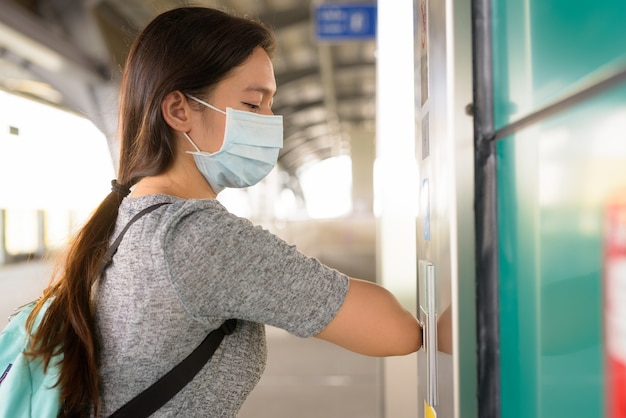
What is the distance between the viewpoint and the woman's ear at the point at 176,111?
1296 millimetres

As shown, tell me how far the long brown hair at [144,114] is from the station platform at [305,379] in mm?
2167

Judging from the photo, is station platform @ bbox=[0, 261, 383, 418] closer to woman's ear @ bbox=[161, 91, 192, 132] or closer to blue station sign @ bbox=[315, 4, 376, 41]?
woman's ear @ bbox=[161, 91, 192, 132]

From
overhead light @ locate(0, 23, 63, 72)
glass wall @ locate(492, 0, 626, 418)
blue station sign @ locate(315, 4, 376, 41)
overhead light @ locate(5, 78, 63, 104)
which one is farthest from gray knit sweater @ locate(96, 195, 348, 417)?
blue station sign @ locate(315, 4, 376, 41)

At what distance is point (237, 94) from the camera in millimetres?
1344

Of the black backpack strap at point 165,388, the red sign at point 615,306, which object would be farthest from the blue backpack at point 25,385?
the red sign at point 615,306

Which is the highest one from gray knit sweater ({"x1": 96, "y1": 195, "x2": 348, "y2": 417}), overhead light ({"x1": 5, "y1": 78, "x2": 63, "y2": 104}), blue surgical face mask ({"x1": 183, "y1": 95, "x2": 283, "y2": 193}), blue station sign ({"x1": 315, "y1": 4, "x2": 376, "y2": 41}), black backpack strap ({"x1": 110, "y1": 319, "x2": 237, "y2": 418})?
blue station sign ({"x1": 315, "y1": 4, "x2": 376, "y2": 41})

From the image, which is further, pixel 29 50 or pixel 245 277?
pixel 29 50

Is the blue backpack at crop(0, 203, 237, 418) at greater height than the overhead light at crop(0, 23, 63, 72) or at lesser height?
lesser

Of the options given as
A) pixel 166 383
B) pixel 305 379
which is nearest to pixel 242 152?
pixel 166 383

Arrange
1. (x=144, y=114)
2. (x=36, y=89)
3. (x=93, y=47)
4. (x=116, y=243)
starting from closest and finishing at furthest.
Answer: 1. (x=116, y=243)
2. (x=144, y=114)
3. (x=36, y=89)
4. (x=93, y=47)

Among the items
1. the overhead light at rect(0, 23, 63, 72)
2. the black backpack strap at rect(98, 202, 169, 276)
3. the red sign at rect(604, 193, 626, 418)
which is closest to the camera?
the red sign at rect(604, 193, 626, 418)

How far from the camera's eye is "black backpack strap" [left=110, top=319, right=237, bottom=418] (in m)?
1.13

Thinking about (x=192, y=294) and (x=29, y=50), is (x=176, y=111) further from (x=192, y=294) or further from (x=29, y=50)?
(x=29, y=50)

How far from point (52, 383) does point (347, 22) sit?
5.36 meters
